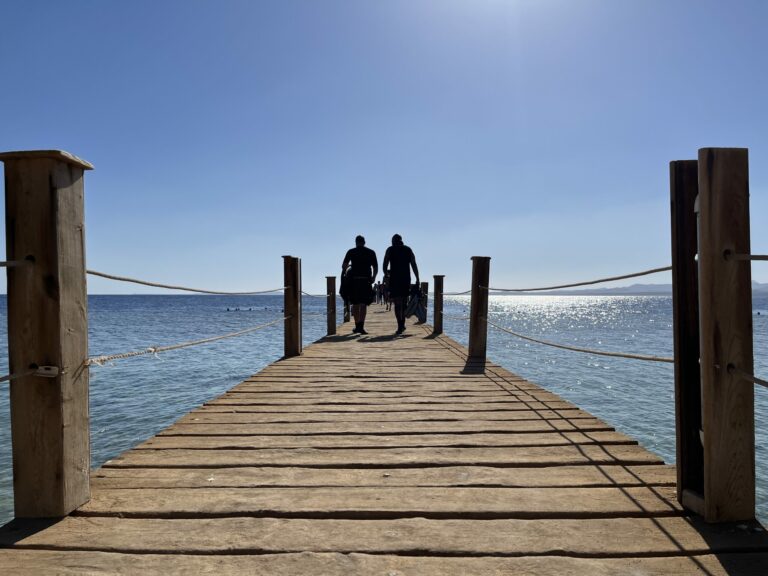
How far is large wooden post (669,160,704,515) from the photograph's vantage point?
1898 millimetres

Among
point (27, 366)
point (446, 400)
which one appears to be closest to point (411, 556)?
point (27, 366)

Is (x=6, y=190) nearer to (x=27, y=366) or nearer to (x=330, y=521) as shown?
(x=27, y=366)

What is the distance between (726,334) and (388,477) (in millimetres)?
1522

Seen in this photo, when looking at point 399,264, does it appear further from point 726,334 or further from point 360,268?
point 726,334

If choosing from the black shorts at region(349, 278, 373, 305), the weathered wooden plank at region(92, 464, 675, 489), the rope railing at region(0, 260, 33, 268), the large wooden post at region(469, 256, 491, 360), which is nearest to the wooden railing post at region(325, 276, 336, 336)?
the black shorts at region(349, 278, 373, 305)

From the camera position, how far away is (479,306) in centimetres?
581

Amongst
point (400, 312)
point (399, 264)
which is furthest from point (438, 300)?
point (399, 264)

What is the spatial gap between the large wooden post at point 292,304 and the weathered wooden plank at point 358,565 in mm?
4620

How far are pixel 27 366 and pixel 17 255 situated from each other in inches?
16.7

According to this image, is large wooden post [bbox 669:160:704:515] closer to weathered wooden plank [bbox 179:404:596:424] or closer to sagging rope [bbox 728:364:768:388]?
sagging rope [bbox 728:364:768:388]

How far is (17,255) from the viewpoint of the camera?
177cm

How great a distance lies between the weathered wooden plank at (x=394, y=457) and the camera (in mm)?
2365

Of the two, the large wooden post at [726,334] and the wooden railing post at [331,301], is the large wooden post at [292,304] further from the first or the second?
the large wooden post at [726,334]

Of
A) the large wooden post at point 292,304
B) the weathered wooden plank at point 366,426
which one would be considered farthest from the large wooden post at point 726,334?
the large wooden post at point 292,304
